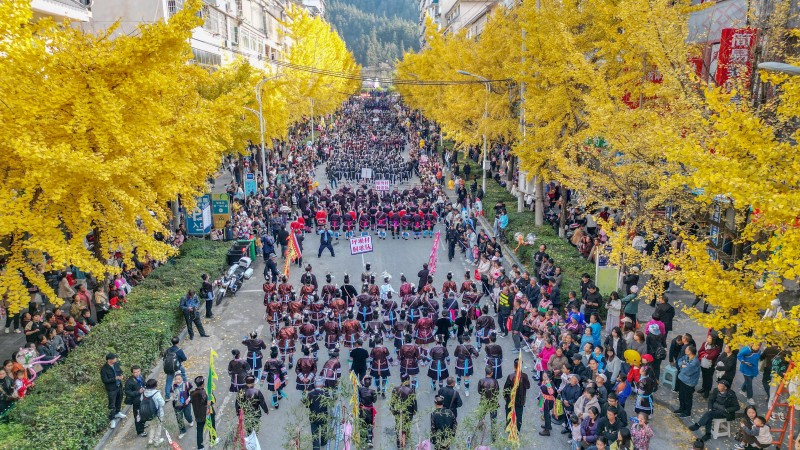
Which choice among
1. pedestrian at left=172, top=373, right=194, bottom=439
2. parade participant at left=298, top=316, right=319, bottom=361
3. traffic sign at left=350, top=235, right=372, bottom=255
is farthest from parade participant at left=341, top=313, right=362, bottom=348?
traffic sign at left=350, top=235, right=372, bottom=255

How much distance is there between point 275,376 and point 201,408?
1.59 metres

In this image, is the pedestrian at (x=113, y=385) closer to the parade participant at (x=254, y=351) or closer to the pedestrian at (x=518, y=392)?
the parade participant at (x=254, y=351)

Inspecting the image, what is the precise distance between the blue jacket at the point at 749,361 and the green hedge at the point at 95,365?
11.9 metres

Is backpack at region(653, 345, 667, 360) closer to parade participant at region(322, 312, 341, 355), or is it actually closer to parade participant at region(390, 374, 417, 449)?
parade participant at region(390, 374, 417, 449)

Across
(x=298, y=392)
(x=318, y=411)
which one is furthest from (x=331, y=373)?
(x=298, y=392)

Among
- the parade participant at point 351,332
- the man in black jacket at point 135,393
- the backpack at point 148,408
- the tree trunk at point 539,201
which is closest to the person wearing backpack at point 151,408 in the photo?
the backpack at point 148,408

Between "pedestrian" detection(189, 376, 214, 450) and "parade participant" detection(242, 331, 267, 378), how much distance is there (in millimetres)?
1699

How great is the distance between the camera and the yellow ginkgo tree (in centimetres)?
1171

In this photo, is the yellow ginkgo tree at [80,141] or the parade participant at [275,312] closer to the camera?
the yellow ginkgo tree at [80,141]

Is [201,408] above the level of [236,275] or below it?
below

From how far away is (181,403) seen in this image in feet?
33.9

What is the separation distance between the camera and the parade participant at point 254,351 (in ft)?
38.5

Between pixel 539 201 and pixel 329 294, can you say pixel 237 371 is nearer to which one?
pixel 329 294

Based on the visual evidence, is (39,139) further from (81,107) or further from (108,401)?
(108,401)
